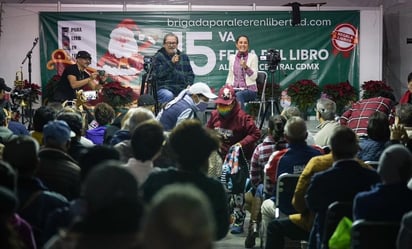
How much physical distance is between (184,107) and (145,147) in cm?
360

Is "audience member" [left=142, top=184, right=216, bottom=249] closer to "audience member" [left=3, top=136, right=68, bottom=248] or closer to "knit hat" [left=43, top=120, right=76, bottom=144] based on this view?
"audience member" [left=3, top=136, right=68, bottom=248]

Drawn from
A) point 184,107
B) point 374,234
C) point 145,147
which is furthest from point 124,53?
point 374,234

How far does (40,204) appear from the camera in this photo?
3.64 meters

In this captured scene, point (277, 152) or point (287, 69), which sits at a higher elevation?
point (287, 69)

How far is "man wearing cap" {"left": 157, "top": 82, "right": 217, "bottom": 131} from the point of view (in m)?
7.70

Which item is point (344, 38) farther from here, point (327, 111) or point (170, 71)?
point (327, 111)

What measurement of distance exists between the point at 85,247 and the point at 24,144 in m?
1.65

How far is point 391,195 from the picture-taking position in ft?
12.8

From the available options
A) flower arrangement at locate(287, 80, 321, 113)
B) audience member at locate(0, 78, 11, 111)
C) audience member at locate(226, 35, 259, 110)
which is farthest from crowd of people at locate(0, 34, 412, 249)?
flower arrangement at locate(287, 80, 321, 113)

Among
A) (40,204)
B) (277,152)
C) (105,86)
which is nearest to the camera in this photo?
(40,204)

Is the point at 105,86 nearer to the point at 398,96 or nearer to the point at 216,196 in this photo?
the point at 398,96

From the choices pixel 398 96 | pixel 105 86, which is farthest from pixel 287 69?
pixel 105 86

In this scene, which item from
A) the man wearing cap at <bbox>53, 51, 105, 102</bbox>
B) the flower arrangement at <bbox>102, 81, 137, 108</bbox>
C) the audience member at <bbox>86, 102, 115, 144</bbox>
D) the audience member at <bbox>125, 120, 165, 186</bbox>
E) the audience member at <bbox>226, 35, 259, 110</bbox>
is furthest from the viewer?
the audience member at <bbox>226, 35, 259, 110</bbox>

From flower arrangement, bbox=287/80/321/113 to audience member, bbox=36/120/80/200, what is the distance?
7.91 meters
